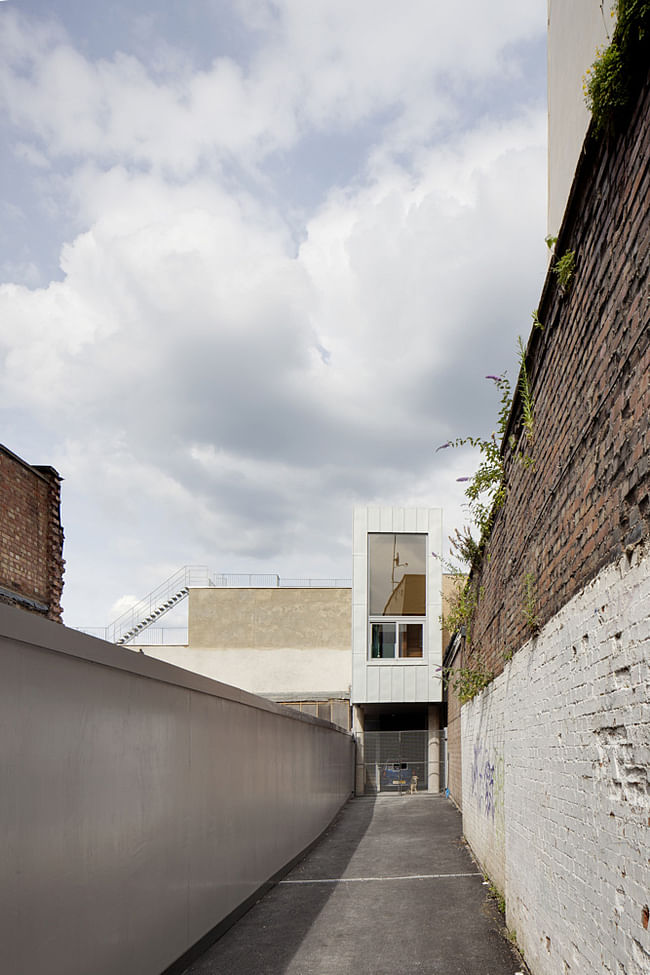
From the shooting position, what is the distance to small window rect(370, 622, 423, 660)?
3125 centimetres

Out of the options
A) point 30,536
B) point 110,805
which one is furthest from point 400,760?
point 110,805

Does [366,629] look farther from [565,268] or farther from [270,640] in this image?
[565,268]

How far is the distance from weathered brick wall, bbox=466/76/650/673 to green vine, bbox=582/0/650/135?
0.13 metres

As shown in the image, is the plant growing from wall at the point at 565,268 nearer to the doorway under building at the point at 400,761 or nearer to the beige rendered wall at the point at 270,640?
the doorway under building at the point at 400,761

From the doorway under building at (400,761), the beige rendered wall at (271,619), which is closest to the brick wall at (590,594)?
the doorway under building at (400,761)

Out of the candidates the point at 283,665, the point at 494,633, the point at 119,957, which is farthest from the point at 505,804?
the point at 283,665

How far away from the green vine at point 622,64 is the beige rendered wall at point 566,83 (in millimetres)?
4124

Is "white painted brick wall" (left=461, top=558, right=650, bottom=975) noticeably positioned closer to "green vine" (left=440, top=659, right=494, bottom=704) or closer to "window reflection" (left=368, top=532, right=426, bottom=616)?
"green vine" (left=440, top=659, right=494, bottom=704)

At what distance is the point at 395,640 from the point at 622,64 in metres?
28.7

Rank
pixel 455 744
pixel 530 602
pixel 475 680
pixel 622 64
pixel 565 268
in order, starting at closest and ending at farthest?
1. pixel 622 64
2. pixel 565 268
3. pixel 530 602
4. pixel 475 680
5. pixel 455 744

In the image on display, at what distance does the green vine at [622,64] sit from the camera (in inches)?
138

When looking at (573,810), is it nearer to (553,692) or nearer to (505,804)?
(553,692)

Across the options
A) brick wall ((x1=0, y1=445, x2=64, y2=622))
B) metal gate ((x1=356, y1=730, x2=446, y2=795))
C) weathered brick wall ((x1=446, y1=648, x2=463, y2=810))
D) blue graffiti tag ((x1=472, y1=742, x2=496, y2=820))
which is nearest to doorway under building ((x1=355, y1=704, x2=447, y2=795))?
metal gate ((x1=356, y1=730, x2=446, y2=795))

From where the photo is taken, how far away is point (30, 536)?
12.3m
